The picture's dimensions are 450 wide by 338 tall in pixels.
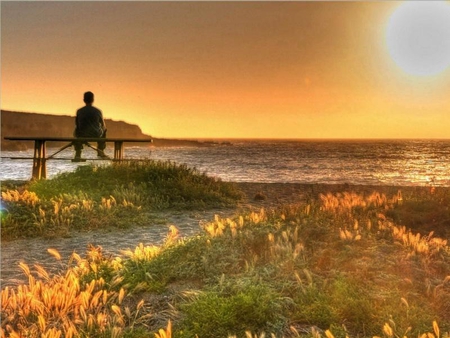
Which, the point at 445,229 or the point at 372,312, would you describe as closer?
the point at 372,312

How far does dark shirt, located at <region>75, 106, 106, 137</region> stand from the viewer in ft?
56.8

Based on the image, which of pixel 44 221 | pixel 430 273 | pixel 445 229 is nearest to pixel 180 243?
pixel 430 273

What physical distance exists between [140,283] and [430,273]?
3.28 metres

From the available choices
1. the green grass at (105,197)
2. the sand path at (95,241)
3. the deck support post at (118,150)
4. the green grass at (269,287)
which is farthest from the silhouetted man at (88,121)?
the green grass at (269,287)

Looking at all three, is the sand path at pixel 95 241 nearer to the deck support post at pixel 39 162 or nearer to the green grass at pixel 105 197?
the green grass at pixel 105 197

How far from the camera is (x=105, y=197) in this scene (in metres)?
13.8

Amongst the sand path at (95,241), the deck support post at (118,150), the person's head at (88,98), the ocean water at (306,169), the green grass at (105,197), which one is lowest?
the ocean water at (306,169)

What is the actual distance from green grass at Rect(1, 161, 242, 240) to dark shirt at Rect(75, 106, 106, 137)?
1.47m

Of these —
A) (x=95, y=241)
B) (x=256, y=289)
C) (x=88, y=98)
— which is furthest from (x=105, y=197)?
(x=256, y=289)

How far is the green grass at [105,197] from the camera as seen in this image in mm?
10576

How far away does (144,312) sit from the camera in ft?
17.3

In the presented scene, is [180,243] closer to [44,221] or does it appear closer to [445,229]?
[44,221]

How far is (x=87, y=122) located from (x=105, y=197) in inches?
174

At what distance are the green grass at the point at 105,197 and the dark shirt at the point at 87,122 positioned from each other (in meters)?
1.47
